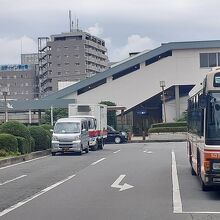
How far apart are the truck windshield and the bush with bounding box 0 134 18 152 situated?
446 cm

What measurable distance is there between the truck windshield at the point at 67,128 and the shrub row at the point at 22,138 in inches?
67.2

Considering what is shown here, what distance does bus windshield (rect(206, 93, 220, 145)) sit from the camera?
12.6m

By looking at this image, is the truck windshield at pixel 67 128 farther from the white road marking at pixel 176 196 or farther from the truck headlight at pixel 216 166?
the truck headlight at pixel 216 166

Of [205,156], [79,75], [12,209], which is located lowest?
[12,209]

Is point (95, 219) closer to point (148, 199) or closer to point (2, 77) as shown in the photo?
point (148, 199)

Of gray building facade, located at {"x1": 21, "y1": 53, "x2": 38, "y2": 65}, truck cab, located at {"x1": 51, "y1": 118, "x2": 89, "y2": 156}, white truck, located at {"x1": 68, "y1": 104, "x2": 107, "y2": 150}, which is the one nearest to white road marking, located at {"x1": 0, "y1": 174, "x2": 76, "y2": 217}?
truck cab, located at {"x1": 51, "y1": 118, "x2": 89, "y2": 156}

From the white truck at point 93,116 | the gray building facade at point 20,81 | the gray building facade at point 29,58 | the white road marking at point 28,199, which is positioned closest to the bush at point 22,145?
the white truck at point 93,116

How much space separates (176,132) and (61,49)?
227 feet

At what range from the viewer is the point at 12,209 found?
11.8 metres

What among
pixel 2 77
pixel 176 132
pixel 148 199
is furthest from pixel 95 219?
pixel 2 77

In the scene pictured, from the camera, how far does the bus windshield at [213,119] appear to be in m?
12.6

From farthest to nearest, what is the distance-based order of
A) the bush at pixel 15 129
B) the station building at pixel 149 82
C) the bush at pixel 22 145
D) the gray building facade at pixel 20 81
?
1. the gray building facade at pixel 20 81
2. the station building at pixel 149 82
3. the bush at pixel 15 129
4. the bush at pixel 22 145

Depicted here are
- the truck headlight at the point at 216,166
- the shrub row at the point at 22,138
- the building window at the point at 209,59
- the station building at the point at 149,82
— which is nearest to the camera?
the truck headlight at the point at 216,166

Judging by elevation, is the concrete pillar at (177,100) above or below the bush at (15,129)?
above
